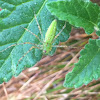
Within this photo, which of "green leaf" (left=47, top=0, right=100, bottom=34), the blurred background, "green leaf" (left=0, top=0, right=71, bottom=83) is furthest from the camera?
the blurred background

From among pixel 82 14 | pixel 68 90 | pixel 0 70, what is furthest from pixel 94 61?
pixel 68 90

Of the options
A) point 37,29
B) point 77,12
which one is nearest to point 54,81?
point 37,29

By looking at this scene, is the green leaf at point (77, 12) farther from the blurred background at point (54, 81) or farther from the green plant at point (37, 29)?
the blurred background at point (54, 81)

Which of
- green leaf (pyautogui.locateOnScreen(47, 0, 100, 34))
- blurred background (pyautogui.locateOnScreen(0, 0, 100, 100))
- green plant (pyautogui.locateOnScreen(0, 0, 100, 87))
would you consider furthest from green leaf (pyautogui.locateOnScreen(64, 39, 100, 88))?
blurred background (pyautogui.locateOnScreen(0, 0, 100, 100))

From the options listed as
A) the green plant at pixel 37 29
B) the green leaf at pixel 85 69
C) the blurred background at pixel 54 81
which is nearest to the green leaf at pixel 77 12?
the green plant at pixel 37 29

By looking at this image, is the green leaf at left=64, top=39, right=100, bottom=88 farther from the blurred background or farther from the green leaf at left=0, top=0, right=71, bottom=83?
the blurred background

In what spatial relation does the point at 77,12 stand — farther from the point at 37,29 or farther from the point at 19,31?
the point at 19,31
